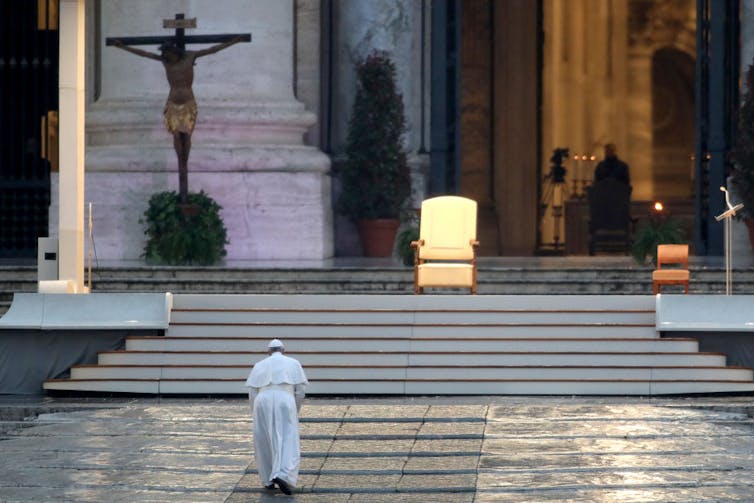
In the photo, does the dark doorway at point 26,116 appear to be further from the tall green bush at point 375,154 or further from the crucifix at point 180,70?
the tall green bush at point 375,154

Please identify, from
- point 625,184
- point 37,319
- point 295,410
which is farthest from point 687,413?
point 625,184

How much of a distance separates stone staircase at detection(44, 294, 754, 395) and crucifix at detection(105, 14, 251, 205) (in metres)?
4.05

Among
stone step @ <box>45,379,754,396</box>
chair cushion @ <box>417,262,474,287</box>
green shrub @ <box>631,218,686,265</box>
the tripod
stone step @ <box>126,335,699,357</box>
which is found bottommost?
stone step @ <box>45,379,754,396</box>

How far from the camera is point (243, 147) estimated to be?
21531mm

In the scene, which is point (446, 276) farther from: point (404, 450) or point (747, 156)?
point (747, 156)

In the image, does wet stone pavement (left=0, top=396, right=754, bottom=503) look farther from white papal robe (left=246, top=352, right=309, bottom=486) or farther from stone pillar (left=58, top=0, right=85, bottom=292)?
stone pillar (left=58, top=0, right=85, bottom=292)

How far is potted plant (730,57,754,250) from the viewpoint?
69.0 feet

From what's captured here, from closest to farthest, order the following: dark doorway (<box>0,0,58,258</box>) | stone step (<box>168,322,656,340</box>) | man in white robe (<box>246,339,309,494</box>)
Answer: man in white robe (<box>246,339,309,494</box>), stone step (<box>168,322,656,340</box>), dark doorway (<box>0,0,58,258</box>)

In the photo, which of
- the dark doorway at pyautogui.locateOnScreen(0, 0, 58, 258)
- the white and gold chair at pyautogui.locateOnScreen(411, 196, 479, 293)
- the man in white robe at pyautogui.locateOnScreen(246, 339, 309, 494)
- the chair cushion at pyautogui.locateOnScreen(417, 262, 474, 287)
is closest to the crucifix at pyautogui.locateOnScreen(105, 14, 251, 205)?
the dark doorway at pyautogui.locateOnScreen(0, 0, 58, 258)

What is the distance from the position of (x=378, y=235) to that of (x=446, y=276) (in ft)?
16.0

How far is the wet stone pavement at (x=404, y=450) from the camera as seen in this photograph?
1203 cm

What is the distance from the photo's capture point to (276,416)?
12102 mm

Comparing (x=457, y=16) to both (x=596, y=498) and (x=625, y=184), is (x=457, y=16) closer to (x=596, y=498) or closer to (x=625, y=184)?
(x=625, y=184)

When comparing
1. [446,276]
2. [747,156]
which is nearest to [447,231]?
[446,276]
